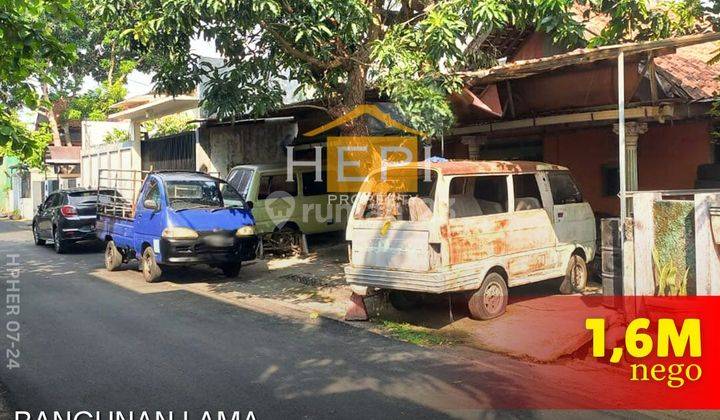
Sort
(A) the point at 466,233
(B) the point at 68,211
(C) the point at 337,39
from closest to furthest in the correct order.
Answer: (A) the point at 466,233 < (C) the point at 337,39 < (B) the point at 68,211

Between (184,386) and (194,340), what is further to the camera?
(194,340)

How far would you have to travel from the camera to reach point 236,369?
556cm

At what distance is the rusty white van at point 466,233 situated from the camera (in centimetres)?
674

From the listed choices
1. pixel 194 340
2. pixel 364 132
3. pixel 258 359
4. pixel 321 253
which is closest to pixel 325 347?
pixel 258 359

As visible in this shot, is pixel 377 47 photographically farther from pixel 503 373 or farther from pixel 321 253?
pixel 321 253

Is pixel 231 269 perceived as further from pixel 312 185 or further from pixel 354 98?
pixel 354 98

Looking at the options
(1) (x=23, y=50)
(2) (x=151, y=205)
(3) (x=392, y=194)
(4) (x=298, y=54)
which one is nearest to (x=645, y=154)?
(3) (x=392, y=194)

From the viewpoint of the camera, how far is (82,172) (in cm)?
2503

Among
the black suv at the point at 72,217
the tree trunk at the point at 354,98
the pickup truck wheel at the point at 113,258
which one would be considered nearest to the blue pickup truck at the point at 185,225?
the pickup truck wheel at the point at 113,258

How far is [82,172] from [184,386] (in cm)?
2261

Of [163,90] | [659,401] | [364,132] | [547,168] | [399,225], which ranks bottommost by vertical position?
[659,401]

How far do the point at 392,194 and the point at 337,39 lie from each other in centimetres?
255

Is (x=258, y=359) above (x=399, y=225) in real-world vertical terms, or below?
below

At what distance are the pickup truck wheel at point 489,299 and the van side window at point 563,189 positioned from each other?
180cm
